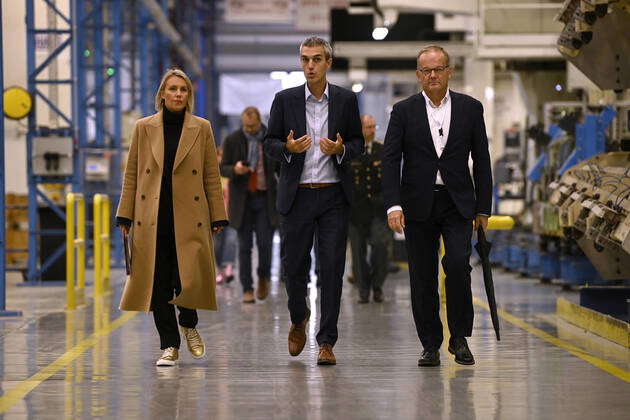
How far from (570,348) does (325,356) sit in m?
2.13

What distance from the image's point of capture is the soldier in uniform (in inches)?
568

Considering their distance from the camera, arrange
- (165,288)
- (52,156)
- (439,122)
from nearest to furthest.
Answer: (439,122) → (165,288) → (52,156)

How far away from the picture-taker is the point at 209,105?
44469mm

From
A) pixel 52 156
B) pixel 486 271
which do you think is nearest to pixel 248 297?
pixel 52 156

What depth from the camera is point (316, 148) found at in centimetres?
879

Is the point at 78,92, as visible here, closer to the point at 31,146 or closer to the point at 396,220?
the point at 31,146

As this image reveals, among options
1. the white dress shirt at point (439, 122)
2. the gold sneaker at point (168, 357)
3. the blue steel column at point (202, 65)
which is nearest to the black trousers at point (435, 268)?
the white dress shirt at point (439, 122)

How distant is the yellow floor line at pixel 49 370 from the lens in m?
7.42

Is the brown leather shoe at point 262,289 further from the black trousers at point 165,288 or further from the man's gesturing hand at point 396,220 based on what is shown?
the man's gesturing hand at point 396,220

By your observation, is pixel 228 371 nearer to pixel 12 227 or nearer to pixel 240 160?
pixel 240 160

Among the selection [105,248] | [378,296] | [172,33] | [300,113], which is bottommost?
[378,296]

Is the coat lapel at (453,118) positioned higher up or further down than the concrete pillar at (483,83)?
further down

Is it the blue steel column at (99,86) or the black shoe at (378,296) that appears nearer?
the black shoe at (378,296)

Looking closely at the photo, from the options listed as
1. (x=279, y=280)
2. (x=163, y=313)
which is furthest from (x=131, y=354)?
(x=279, y=280)
